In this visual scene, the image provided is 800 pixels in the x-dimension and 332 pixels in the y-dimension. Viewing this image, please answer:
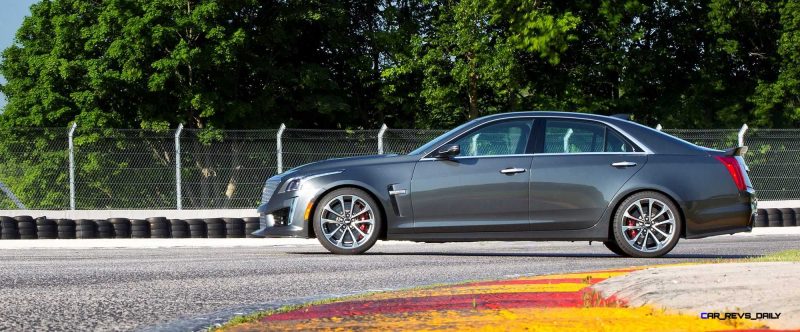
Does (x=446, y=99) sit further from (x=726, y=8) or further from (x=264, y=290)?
(x=264, y=290)

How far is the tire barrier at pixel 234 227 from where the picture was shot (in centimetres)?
1903

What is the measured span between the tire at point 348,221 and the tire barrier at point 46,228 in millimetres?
8182

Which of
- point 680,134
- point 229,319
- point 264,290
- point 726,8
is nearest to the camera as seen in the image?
point 229,319

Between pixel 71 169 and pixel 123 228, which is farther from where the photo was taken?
pixel 71 169

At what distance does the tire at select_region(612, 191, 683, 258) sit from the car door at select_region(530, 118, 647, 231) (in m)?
0.19

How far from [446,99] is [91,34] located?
38.0 feet

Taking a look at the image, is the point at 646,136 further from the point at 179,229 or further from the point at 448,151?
the point at 179,229

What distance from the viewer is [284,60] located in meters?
44.2

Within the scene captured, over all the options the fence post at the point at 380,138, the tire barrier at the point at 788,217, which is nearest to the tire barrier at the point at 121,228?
the fence post at the point at 380,138

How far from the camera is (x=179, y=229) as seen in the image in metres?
18.9

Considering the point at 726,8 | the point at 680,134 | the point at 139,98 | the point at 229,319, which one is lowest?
the point at 229,319

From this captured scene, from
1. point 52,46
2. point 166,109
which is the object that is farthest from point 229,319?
point 52,46

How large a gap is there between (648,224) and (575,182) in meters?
0.78

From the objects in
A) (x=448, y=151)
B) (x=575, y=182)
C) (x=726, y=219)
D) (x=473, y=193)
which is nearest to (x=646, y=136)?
(x=575, y=182)
